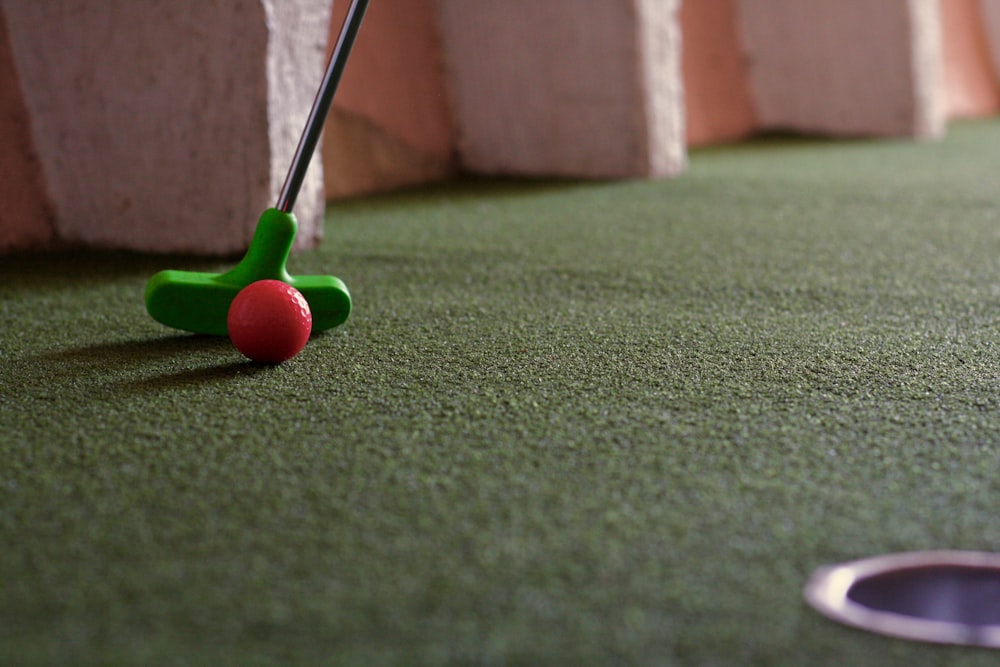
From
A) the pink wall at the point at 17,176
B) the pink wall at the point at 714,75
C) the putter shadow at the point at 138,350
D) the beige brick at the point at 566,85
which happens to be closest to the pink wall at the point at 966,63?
the pink wall at the point at 714,75

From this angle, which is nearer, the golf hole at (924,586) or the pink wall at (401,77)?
the golf hole at (924,586)

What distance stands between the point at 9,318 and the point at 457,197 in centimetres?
142

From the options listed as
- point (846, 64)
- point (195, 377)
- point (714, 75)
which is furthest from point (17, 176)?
point (846, 64)

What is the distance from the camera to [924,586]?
782mm

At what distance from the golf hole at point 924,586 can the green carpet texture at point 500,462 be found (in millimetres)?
19

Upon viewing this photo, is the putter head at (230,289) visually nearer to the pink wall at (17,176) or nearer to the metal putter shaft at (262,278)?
the metal putter shaft at (262,278)

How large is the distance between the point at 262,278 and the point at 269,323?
18 cm

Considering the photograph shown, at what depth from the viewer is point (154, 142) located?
77.3 inches

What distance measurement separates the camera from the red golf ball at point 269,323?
127 centimetres

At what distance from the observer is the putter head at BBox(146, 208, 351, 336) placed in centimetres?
140

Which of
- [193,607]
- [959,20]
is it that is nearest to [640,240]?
[193,607]

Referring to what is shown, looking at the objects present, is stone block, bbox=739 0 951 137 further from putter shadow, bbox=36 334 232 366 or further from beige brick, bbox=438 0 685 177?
putter shadow, bbox=36 334 232 366

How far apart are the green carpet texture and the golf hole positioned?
0.7 inches

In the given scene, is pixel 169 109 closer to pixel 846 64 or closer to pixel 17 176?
pixel 17 176
